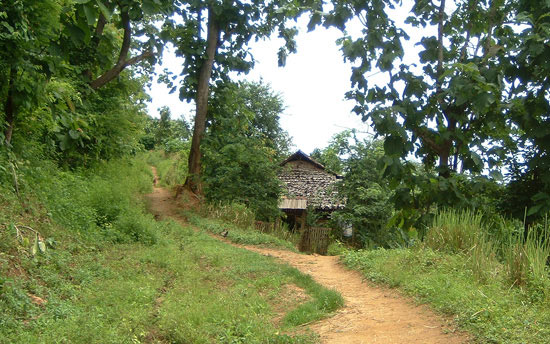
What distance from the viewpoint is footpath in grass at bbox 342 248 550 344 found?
14.7ft

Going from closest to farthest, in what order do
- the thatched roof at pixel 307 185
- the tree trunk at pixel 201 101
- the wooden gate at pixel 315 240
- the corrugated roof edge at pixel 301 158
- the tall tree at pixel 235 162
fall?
1. the tree trunk at pixel 201 101
2. the tall tree at pixel 235 162
3. the wooden gate at pixel 315 240
4. the thatched roof at pixel 307 185
5. the corrugated roof edge at pixel 301 158

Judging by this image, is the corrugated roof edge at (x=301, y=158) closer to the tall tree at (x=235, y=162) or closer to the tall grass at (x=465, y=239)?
the tall tree at (x=235, y=162)

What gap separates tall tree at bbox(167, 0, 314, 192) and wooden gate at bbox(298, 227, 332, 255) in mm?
5431

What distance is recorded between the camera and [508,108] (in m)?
7.82

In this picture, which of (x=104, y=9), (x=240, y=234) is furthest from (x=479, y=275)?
(x=240, y=234)

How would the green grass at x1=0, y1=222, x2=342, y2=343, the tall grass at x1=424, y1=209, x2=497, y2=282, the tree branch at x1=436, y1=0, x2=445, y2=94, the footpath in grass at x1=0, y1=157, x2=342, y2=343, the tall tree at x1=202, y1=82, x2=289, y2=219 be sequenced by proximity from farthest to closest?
the tall tree at x1=202, y1=82, x2=289, y2=219
the tree branch at x1=436, y1=0, x2=445, y2=94
the tall grass at x1=424, y1=209, x2=497, y2=282
the footpath in grass at x1=0, y1=157, x2=342, y2=343
the green grass at x1=0, y1=222, x2=342, y2=343

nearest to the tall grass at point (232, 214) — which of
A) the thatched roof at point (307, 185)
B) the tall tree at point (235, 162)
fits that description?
the tall tree at point (235, 162)

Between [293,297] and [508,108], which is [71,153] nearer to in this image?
[293,297]

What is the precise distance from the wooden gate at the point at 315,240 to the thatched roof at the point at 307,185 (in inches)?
70.7

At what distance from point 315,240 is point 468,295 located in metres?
15.3

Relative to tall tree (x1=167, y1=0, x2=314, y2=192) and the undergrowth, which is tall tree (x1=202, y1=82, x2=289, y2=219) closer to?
tall tree (x1=167, y1=0, x2=314, y2=192)

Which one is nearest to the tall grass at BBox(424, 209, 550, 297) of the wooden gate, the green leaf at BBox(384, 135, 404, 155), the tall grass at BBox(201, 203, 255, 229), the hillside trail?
the hillside trail

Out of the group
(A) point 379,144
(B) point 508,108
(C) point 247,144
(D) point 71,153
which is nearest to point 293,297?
(B) point 508,108

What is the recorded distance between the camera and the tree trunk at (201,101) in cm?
1763
